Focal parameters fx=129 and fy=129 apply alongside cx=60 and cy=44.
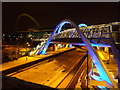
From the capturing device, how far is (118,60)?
1074cm

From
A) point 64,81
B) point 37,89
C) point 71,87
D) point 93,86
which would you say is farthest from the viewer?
point 64,81

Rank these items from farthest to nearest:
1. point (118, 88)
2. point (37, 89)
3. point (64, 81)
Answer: point (64, 81), point (118, 88), point (37, 89)

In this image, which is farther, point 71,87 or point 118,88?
point 71,87

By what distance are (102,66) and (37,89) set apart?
7.32 m

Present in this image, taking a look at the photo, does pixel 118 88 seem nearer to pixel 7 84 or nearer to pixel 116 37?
pixel 116 37

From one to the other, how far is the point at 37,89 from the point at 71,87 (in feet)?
24.1

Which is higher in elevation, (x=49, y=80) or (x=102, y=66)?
(x=102, y=66)

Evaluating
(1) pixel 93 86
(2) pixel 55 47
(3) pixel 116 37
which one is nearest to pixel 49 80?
(1) pixel 93 86

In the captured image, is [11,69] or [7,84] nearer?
[7,84]

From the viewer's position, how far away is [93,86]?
1260 cm

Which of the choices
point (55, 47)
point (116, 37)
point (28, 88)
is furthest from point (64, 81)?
point (55, 47)

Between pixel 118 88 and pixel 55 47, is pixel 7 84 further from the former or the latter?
pixel 55 47

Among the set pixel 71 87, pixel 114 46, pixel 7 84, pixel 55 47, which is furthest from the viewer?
pixel 55 47

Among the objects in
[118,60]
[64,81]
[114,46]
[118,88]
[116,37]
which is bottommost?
[64,81]
